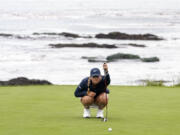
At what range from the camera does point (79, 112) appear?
38.4ft

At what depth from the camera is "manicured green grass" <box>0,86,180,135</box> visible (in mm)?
9430

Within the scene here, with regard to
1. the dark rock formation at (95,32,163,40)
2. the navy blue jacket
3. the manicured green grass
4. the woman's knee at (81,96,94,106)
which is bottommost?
the dark rock formation at (95,32,163,40)

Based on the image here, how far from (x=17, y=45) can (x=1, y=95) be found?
29302 millimetres

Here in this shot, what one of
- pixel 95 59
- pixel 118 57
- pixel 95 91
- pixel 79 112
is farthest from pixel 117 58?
pixel 95 91

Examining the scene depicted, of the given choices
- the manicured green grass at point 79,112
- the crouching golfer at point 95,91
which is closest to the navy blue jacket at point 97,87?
the crouching golfer at point 95,91

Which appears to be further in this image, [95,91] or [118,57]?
[118,57]

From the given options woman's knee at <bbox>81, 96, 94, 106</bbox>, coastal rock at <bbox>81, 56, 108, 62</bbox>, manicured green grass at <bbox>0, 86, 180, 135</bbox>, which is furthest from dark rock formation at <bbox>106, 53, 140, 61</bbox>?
woman's knee at <bbox>81, 96, 94, 106</bbox>

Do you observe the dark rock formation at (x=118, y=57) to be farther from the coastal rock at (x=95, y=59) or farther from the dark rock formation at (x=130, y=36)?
the dark rock formation at (x=130, y=36)

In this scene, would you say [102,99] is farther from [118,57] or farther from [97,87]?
[118,57]

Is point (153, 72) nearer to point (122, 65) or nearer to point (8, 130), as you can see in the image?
point (122, 65)

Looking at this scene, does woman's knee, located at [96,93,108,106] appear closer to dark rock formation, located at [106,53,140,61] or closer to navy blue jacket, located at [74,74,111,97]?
navy blue jacket, located at [74,74,111,97]

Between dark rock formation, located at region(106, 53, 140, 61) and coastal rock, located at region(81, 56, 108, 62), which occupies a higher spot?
dark rock formation, located at region(106, 53, 140, 61)

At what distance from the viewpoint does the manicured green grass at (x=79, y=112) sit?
30.9ft

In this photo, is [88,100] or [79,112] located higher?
[88,100]
